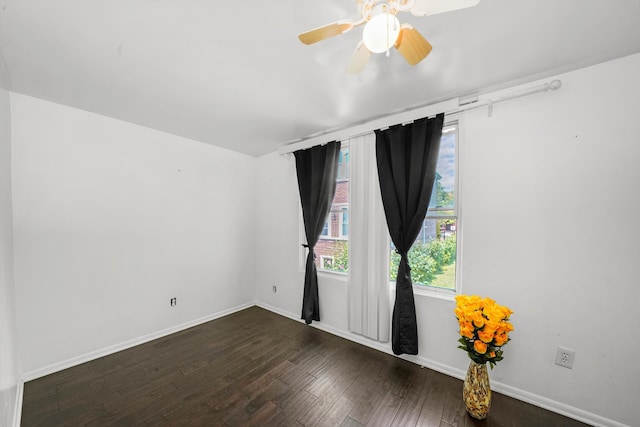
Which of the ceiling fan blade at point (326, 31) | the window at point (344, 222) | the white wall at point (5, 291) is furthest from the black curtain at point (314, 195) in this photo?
the white wall at point (5, 291)

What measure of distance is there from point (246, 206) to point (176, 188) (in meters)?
1.05

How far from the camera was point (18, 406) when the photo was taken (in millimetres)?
1669

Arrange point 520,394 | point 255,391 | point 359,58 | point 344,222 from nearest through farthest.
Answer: point 359,58 → point 520,394 → point 255,391 → point 344,222

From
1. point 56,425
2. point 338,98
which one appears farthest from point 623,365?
point 56,425

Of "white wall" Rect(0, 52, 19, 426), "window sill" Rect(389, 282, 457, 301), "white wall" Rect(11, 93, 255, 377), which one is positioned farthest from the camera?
"window sill" Rect(389, 282, 457, 301)

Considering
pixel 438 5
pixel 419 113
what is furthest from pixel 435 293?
pixel 438 5

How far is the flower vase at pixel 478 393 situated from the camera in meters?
1.61

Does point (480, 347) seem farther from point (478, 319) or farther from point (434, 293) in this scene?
point (434, 293)

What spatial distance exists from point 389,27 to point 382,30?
0.03 meters

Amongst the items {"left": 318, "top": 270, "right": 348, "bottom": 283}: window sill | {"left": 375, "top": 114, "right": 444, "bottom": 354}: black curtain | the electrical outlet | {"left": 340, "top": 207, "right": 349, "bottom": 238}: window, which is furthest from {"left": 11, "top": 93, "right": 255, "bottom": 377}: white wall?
the electrical outlet

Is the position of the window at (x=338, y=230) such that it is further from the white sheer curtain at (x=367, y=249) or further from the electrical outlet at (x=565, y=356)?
the electrical outlet at (x=565, y=356)

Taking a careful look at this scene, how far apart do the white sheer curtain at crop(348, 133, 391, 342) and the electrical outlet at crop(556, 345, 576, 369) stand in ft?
4.17

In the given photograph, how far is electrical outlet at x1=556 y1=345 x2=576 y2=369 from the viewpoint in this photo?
1.64 m

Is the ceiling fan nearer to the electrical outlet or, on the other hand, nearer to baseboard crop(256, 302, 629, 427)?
the electrical outlet
